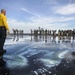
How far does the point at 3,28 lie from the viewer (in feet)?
26.3

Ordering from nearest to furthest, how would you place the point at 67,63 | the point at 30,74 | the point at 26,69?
the point at 30,74 → the point at 26,69 → the point at 67,63

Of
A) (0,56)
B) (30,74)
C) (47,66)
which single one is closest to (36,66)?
(47,66)

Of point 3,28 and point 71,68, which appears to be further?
point 3,28

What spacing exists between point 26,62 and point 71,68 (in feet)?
5.22

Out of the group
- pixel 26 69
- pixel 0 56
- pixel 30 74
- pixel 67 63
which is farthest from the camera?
pixel 0 56

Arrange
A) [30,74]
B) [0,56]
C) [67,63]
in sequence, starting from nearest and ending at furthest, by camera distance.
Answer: [30,74]
[67,63]
[0,56]

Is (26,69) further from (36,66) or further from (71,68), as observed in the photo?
(71,68)

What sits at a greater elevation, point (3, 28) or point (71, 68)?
point (3, 28)

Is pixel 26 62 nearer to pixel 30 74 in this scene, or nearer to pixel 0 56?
pixel 0 56

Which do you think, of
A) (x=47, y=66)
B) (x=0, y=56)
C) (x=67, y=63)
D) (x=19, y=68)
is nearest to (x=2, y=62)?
(x=0, y=56)

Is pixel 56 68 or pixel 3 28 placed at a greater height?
pixel 3 28

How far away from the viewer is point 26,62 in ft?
23.4

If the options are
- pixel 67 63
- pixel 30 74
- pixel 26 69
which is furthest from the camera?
pixel 67 63

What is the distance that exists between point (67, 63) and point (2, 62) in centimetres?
205
